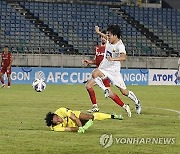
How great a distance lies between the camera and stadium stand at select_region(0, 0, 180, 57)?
4366 centimetres

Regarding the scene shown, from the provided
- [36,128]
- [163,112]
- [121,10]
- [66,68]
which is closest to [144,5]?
[121,10]

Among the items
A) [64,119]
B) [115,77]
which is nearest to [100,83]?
[115,77]

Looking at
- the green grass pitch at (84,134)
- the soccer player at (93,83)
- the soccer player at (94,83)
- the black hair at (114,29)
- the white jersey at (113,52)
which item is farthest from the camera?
the soccer player at (93,83)

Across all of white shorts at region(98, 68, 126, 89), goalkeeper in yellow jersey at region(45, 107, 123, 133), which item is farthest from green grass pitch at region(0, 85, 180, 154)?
white shorts at region(98, 68, 126, 89)

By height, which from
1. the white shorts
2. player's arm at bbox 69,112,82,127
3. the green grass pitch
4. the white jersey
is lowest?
the green grass pitch

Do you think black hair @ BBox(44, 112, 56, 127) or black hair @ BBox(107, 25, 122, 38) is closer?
black hair @ BBox(44, 112, 56, 127)

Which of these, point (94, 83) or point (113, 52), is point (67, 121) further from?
point (94, 83)

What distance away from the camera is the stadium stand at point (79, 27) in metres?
43.7

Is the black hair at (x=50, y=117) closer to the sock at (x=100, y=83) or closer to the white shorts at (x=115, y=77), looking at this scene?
the white shorts at (x=115, y=77)

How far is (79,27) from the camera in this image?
46.4m

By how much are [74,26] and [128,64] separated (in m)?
6.22

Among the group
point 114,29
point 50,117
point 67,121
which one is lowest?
point 67,121

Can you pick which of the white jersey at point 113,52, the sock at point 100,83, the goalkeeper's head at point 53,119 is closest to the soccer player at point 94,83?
the sock at point 100,83

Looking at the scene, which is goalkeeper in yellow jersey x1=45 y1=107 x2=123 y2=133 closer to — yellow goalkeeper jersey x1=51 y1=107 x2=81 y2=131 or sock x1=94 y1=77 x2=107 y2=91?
yellow goalkeeper jersey x1=51 y1=107 x2=81 y2=131
